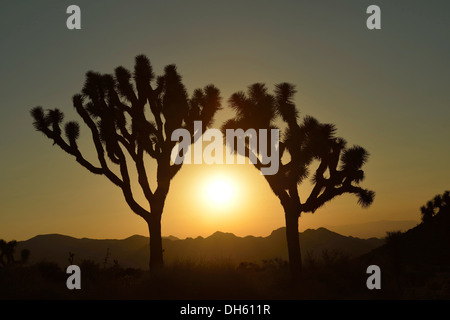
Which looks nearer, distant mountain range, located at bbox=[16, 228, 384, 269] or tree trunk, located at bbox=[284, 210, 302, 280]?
tree trunk, located at bbox=[284, 210, 302, 280]

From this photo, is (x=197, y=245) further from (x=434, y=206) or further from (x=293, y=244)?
(x=293, y=244)

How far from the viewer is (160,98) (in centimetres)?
1875

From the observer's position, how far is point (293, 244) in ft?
55.0

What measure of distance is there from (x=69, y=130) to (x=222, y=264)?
8425 millimetres

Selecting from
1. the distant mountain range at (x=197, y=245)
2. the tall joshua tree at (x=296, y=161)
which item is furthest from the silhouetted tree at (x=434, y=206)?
the distant mountain range at (x=197, y=245)

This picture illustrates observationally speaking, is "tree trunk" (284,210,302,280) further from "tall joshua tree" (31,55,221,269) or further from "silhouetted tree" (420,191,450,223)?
"silhouetted tree" (420,191,450,223)

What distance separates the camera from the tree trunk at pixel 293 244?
16.5 m

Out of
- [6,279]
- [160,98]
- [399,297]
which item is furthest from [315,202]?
[6,279]

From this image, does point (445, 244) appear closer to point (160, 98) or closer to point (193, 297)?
point (160, 98)

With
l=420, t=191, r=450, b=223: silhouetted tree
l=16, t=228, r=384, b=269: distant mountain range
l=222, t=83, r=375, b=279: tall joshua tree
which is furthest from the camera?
l=16, t=228, r=384, b=269: distant mountain range

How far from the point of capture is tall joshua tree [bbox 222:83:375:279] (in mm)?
16438

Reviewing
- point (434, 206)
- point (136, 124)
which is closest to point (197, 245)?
point (434, 206)

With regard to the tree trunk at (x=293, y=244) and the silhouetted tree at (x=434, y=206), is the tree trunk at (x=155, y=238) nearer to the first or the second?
the tree trunk at (x=293, y=244)

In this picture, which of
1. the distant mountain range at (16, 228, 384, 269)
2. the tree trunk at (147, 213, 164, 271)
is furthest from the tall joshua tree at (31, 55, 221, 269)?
the distant mountain range at (16, 228, 384, 269)
